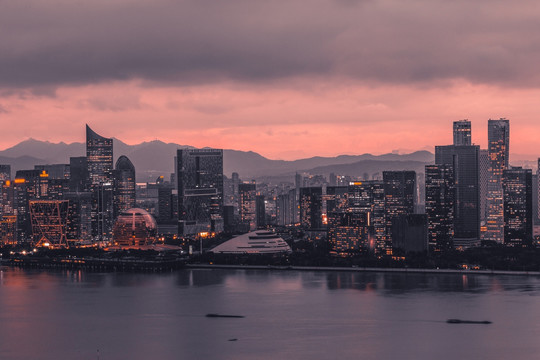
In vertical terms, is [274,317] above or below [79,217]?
below

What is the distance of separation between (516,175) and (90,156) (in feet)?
177

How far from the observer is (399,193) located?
9419 centimetres

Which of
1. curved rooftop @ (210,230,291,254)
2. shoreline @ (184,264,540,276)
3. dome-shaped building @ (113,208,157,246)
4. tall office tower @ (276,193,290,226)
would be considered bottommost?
shoreline @ (184,264,540,276)

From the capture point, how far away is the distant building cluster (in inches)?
3322

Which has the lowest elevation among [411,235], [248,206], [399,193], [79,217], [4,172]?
[411,235]

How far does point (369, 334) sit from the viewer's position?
42031 millimetres

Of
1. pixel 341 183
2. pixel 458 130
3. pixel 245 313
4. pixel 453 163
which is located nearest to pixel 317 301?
pixel 245 313

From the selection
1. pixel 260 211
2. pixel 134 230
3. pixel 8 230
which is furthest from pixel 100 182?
pixel 260 211

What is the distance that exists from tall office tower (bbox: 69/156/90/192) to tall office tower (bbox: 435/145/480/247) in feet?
140

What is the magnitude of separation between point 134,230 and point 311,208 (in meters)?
29.7

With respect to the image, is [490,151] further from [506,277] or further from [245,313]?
[245,313]

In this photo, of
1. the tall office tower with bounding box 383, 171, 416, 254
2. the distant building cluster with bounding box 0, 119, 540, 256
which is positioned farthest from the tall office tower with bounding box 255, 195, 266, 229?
the tall office tower with bounding box 383, 171, 416, 254

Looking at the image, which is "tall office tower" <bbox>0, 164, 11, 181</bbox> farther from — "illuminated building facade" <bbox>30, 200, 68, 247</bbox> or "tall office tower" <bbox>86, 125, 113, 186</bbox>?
"illuminated building facade" <bbox>30, 200, 68, 247</bbox>

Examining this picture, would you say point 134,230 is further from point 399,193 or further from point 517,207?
point 517,207
